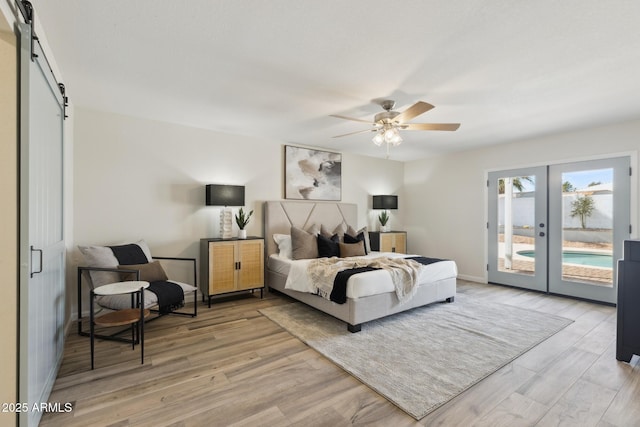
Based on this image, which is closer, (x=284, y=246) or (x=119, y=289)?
(x=119, y=289)

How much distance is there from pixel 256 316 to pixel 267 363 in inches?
48.5

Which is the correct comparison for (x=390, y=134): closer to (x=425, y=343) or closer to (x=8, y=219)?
(x=425, y=343)

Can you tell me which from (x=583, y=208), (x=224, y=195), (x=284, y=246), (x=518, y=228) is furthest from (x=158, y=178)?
(x=583, y=208)

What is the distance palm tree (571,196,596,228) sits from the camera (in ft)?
14.4

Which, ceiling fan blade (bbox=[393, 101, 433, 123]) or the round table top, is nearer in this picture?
the round table top

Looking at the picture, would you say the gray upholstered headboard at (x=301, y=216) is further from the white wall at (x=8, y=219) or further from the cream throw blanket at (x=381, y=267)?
the white wall at (x=8, y=219)

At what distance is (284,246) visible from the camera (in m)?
4.77

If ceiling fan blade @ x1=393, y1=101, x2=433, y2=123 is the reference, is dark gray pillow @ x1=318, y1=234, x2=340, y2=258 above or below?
below

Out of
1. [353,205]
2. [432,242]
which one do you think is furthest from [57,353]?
[432,242]

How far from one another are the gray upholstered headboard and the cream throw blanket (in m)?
1.30

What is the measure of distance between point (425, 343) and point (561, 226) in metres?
3.43

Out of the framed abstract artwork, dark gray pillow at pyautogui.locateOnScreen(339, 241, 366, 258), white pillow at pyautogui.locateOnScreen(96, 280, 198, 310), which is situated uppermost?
the framed abstract artwork

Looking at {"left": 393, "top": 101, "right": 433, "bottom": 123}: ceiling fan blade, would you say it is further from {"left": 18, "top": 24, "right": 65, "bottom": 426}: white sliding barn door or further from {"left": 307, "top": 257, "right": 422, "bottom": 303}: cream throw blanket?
{"left": 18, "top": 24, "right": 65, "bottom": 426}: white sliding barn door

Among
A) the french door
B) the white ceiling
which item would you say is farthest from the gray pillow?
the french door
